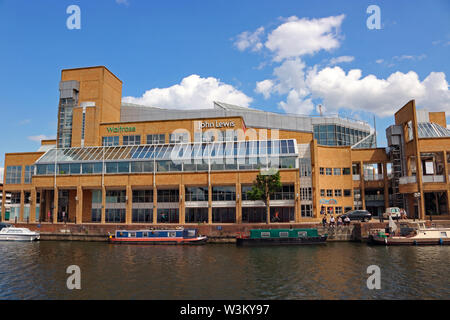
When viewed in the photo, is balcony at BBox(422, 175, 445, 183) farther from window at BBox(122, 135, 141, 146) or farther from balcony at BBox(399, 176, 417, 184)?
window at BBox(122, 135, 141, 146)

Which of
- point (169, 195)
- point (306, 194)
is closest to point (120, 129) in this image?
point (169, 195)

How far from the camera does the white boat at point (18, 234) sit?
5706cm

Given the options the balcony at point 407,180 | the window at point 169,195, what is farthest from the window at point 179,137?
the balcony at point 407,180

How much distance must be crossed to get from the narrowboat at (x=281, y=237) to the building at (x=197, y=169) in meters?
8.60

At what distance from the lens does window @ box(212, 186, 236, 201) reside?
6156 centimetres

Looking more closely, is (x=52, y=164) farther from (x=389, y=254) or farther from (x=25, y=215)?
(x=389, y=254)

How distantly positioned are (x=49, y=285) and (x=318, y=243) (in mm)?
34882

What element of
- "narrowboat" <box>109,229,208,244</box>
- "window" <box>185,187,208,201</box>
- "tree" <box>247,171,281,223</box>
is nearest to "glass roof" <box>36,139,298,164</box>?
"window" <box>185,187,208,201</box>

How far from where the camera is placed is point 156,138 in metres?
73.5

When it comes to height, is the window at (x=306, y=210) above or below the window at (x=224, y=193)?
below

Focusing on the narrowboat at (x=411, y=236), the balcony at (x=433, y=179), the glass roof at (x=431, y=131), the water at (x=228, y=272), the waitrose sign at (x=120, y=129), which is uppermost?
the waitrose sign at (x=120, y=129)

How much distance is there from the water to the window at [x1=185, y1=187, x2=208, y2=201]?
1669 centimetres

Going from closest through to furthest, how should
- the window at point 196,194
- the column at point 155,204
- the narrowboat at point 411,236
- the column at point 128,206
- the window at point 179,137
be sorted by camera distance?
the narrowboat at point 411,236 → the column at point 155,204 → the column at point 128,206 → the window at point 196,194 → the window at point 179,137

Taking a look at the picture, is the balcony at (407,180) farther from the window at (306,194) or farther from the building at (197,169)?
the window at (306,194)
